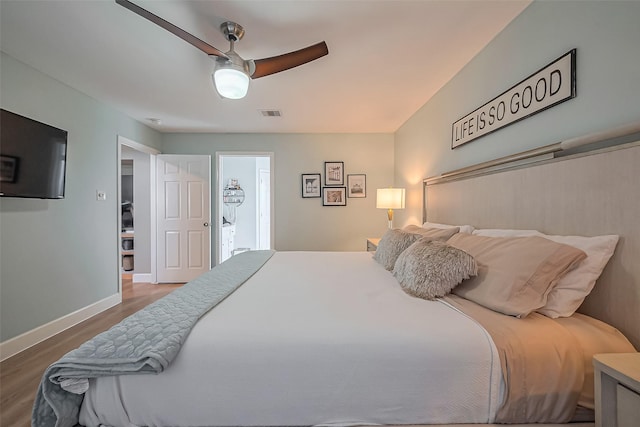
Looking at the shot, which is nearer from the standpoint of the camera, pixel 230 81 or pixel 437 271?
pixel 437 271

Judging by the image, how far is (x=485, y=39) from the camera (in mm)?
1966

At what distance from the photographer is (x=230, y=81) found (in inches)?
69.1

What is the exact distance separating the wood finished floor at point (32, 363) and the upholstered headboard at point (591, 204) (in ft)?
9.46

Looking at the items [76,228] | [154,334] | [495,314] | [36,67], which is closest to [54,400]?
[154,334]

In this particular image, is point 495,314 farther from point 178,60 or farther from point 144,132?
point 144,132

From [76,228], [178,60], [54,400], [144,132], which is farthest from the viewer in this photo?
[144,132]

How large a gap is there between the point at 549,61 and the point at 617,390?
5.12 ft

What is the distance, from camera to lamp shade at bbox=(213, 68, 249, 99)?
173cm

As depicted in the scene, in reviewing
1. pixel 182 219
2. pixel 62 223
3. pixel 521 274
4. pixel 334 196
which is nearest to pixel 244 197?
pixel 182 219

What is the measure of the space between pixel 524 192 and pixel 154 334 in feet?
6.38

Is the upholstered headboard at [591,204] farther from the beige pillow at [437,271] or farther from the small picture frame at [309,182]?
the small picture frame at [309,182]

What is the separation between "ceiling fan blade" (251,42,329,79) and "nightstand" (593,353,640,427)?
1965 mm

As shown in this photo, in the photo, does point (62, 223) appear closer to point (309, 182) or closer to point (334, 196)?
point (309, 182)

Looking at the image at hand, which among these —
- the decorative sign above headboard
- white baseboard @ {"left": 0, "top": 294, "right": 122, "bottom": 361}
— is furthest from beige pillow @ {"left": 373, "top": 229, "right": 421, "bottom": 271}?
white baseboard @ {"left": 0, "top": 294, "right": 122, "bottom": 361}
